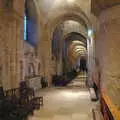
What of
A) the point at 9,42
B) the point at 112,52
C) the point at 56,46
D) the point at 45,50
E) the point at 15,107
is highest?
the point at 56,46

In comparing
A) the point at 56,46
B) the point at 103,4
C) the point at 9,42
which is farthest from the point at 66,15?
the point at 103,4

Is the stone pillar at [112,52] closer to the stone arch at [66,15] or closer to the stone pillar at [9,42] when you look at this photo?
the stone pillar at [9,42]

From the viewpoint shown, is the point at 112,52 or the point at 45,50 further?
the point at 45,50

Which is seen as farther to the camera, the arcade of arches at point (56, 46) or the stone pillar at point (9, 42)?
the stone pillar at point (9, 42)

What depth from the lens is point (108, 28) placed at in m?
5.47

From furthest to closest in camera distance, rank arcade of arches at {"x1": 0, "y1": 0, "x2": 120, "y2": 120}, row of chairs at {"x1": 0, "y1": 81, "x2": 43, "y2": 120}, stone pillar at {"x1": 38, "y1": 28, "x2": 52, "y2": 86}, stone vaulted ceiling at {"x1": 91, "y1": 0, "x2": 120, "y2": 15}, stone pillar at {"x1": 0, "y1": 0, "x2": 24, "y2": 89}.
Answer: stone pillar at {"x1": 38, "y1": 28, "x2": 52, "y2": 86}
stone pillar at {"x1": 0, "y1": 0, "x2": 24, "y2": 89}
row of chairs at {"x1": 0, "y1": 81, "x2": 43, "y2": 120}
arcade of arches at {"x1": 0, "y1": 0, "x2": 120, "y2": 120}
stone vaulted ceiling at {"x1": 91, "y1": 0, "x2": 120, "y2": 15}

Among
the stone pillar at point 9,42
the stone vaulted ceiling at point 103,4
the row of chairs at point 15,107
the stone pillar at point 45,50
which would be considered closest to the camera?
the stone vaulted ceiling at point 103,4

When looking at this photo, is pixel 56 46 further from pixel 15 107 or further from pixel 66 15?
pixel 15 107

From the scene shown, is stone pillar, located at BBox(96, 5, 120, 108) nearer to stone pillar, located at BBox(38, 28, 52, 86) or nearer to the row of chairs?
the row of chairs

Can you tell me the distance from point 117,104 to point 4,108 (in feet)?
12.3

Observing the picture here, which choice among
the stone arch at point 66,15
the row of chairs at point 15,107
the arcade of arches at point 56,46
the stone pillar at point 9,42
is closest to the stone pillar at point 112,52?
the arcade of arches at point 56,46

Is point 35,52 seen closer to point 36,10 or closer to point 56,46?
point 36,10

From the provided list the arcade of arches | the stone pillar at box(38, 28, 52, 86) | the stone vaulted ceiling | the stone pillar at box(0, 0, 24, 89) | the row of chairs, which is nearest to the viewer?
the stone vaulted ceiling

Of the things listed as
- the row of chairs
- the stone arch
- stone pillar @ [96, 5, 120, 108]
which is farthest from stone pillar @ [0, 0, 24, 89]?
the stone arch
